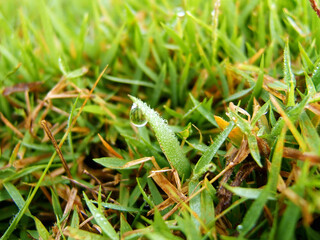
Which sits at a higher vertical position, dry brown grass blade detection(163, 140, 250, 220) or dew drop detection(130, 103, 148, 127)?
dew drop detection(130, 103, 148, 127)

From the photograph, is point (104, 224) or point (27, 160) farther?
point (27, 160)

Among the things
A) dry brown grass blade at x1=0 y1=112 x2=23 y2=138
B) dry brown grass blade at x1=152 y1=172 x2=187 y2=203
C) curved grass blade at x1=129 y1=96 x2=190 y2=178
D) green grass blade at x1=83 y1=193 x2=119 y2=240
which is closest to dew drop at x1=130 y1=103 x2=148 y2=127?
curved grass blade at x1=129 y1=96 x2=190 y2=178

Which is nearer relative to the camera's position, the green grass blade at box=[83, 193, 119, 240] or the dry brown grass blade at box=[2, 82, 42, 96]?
the green grass blade at box=[83, 193, 119, 240]

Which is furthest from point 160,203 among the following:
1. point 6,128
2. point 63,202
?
point 6,128

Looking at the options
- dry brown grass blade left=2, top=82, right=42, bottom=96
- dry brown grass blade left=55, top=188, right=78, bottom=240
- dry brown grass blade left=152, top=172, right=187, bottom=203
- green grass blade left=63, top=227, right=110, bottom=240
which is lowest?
dry brown grass blade left=55, top=188, right=78, bottom=240

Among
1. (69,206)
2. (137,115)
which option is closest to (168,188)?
(137,115)

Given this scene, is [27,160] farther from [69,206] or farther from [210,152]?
[210,152]

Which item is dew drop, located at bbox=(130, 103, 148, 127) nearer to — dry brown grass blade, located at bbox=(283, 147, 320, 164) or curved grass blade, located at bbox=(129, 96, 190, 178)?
curved grass blade, located at bbox=(129, 96, 190, 178)

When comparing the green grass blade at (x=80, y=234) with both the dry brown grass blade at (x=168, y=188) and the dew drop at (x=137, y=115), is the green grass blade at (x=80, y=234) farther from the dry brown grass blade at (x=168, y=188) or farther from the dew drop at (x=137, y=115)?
the dew drop at (x=137, y=115)
